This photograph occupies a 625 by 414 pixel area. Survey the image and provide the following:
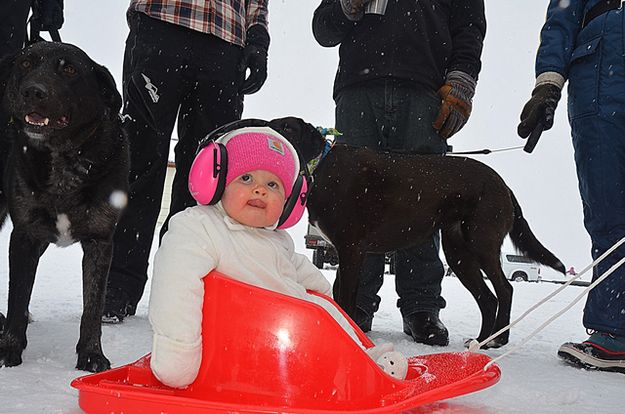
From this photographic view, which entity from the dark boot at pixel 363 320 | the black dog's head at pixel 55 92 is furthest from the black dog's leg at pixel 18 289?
the dark boot at pixel 363 320

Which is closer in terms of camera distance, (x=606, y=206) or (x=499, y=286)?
(x=606, y=206)

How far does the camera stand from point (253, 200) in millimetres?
1725

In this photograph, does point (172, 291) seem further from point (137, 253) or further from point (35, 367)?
point (137, 253)

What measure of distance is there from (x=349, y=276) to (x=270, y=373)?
5.36ft

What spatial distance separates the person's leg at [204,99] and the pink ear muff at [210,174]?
1.53 m

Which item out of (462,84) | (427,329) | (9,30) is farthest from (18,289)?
(462,84)

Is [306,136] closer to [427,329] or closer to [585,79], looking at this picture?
[427,329]

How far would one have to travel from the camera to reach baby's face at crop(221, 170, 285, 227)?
1719 mm

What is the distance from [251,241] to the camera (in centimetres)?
171

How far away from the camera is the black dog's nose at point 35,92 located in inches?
78.3

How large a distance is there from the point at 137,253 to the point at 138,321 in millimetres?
395

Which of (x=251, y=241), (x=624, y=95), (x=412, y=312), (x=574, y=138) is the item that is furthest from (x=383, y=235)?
(x=251, y=241)

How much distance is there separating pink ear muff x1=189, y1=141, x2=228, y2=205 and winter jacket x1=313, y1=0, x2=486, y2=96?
1.93 m

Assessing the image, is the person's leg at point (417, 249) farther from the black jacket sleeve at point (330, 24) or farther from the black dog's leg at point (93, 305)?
the black dog's leg at point (93, 305)
